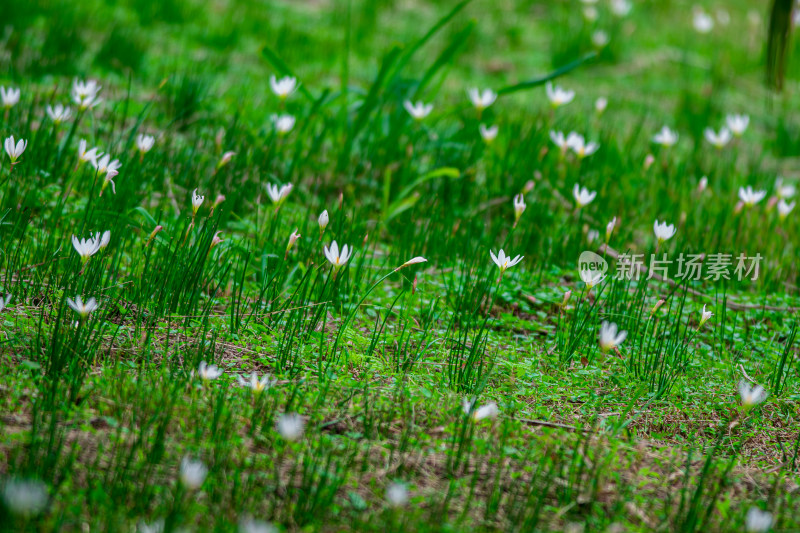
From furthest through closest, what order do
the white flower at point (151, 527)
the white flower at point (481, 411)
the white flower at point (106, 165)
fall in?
the white flower at point (106, 165) < the white flower at point (481, 411) < the white flower at point (151, 527)

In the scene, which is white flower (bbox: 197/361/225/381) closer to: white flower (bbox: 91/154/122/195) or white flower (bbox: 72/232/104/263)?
white flower (bbox: 72/232/104/263)

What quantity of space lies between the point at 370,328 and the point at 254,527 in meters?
1.46

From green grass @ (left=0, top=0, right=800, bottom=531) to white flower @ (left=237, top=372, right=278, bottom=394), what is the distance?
0.09 feet

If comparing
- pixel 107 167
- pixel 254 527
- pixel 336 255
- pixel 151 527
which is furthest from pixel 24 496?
pixel 107 167

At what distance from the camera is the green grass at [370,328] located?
1929 mm

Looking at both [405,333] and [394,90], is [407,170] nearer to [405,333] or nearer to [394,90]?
[394,90]

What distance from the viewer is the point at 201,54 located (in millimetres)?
6445

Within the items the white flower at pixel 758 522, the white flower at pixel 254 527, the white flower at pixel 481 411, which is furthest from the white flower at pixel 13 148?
the white flower at pixel 758 522

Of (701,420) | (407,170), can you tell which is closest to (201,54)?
(407,170)

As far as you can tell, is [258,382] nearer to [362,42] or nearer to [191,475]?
[191,475]

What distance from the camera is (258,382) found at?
2.27m

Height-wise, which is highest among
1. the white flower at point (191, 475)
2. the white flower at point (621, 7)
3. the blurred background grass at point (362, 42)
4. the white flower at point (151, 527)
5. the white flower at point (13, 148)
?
the white flower at point (621, 7)

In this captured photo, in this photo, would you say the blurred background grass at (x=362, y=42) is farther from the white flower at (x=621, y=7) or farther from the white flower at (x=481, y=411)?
the white flower at (x=481, y=411)

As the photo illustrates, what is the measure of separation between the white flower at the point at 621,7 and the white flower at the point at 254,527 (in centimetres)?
788
